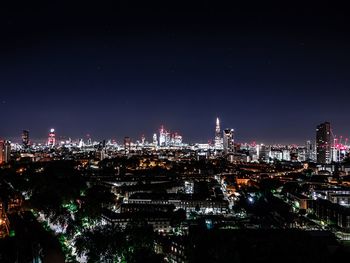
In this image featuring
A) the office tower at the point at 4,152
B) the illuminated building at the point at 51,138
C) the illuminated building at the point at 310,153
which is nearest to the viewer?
the office tower at the point at 4,152

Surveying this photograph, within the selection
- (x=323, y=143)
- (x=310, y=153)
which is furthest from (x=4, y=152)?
(x=310, y=153)

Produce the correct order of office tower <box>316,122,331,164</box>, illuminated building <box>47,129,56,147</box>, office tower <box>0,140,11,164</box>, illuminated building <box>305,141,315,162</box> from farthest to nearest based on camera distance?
illuminated building <box>47,129,56,147</box> → illuminated building <box>305,141,315,162</box> → office tower <box>316,122,331,164</box> → office tower <box>0,140,11,164</box>

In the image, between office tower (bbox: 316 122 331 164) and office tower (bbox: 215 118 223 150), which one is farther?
office tower (bbox: 215 118 223 150)

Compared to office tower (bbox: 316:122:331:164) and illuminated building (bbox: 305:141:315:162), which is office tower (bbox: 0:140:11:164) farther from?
illuminated building (bbox: 305:141:315:162)

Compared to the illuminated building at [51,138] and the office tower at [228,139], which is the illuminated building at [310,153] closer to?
the office tower at [228,139]

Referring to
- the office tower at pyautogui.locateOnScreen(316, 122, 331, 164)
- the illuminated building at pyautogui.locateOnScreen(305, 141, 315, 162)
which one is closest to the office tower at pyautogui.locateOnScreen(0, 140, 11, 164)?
the office tower at pyautogui.locateOnScreen(316, 122, 331, 164)

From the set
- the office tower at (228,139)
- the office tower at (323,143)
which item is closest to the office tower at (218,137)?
the office tower at (228,139)

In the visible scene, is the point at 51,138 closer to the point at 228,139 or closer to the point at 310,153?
the point at 228,139

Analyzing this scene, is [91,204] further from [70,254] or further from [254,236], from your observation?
[254,236]
